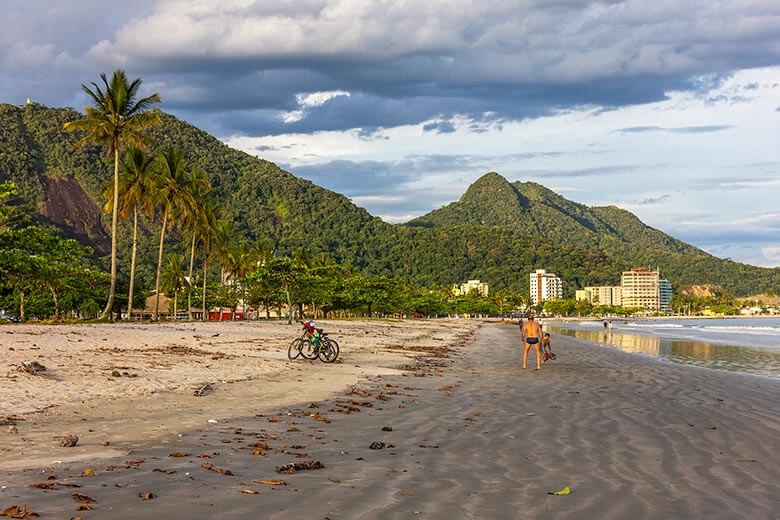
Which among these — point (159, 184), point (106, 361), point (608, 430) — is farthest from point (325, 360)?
point (159, 184)

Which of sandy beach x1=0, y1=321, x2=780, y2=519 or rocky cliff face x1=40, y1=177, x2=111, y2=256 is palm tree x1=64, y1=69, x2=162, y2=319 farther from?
rocky cliff face x1=40, y1=177, x2=111, y2=256

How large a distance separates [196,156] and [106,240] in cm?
2861


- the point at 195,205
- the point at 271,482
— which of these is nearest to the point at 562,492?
the point at 271,482

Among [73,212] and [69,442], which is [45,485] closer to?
[69,442]

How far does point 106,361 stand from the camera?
16.4 metres

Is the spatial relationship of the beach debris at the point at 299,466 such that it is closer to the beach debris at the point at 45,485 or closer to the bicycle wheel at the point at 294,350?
the beach debris at the point at 45,485

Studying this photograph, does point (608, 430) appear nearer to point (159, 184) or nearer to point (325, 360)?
point (325, 360)

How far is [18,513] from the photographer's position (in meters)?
5.12

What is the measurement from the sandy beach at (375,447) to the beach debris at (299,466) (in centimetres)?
6

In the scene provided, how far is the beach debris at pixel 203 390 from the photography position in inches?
512

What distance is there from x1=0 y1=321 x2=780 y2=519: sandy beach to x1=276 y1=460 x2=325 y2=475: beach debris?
2.2 inches

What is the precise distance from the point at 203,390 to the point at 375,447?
5456 mm

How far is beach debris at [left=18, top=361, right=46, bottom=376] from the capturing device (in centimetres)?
1325

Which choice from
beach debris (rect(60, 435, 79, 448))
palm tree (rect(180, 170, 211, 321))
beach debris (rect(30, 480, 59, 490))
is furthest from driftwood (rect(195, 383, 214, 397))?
palm tree (rect(180, 170, 211, 321))
